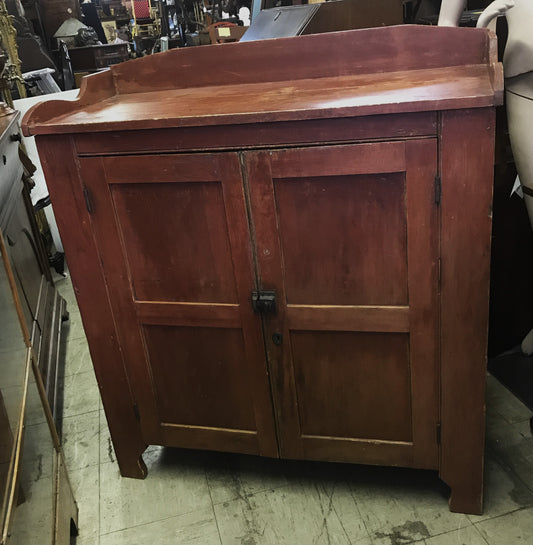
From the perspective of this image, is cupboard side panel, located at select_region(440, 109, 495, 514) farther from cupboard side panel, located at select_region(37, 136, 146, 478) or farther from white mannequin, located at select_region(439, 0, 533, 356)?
cupboard side panel, located at select_region(37, 136, 146, 478)

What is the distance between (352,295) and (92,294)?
70 centimetres

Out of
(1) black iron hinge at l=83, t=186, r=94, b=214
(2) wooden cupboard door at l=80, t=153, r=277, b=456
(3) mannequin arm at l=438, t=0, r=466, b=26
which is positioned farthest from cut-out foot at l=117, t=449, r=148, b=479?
(3) mannequin arm at l=438, t=0, r=466, b=26

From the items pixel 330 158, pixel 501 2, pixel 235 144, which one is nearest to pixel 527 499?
pixel 330 158

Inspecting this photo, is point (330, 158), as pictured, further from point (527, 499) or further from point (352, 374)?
point (527, 499)

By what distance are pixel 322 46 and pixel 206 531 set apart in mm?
1386

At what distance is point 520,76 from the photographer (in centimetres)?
157

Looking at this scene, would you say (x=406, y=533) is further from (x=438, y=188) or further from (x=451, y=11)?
(x=451, y=11)

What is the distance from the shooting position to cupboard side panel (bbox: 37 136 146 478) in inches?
56.2

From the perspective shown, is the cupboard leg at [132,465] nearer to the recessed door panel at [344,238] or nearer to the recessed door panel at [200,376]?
→ the recessed door panel at [200,376]

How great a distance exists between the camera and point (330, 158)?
4.18 ft

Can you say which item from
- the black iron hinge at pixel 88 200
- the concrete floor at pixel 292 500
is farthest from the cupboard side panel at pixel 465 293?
the black iron hinge at pixel 88 200

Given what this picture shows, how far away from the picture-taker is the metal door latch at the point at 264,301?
1447 millimetres

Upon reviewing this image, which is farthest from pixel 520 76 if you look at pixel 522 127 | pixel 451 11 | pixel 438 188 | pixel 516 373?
pixel 516 373

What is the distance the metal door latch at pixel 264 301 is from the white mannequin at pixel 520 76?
29.1 inches
